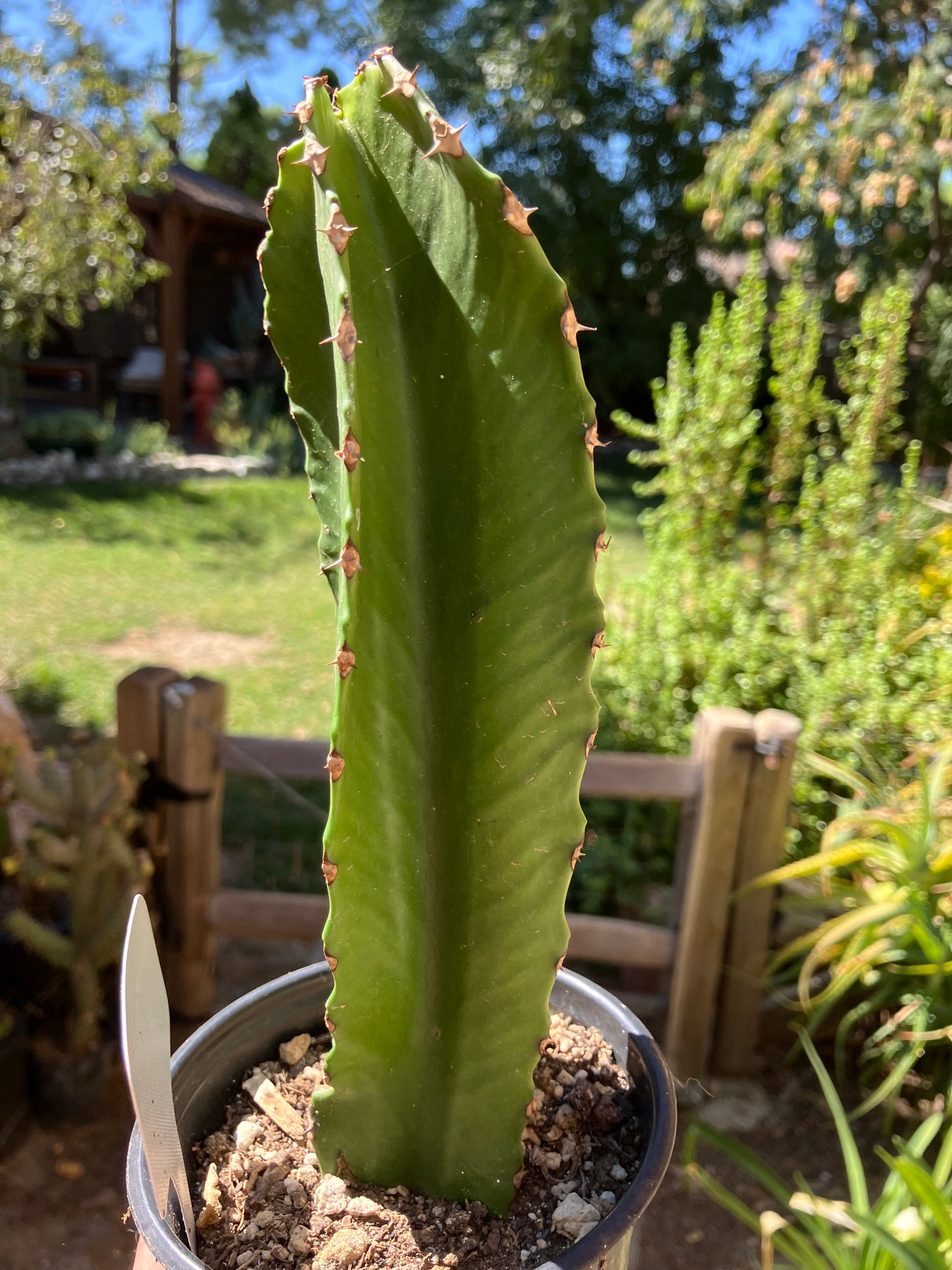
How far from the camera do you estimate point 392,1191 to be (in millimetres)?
807

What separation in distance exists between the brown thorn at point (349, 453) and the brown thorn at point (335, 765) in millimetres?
194

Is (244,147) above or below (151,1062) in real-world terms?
above

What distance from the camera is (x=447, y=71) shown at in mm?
12891

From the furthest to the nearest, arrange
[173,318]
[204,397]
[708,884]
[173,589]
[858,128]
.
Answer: [204,397] < [173,318] < [173,589] < [858,128] < [708,884]

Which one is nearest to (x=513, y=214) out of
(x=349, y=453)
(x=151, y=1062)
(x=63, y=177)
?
(x=349, y=453)

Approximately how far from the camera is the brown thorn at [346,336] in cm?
60

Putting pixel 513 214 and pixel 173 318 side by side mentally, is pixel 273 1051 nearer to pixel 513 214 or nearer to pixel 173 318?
pixel 513 214

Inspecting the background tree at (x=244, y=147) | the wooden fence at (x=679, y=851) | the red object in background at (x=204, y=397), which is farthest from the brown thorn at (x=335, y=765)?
the background tree at (x=244, y=147)

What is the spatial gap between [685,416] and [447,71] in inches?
470

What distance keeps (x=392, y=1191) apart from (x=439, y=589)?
0.51 m

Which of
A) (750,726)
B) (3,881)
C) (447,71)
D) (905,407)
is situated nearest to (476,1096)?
(750,726)

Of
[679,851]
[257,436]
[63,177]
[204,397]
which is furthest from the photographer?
[204,397]

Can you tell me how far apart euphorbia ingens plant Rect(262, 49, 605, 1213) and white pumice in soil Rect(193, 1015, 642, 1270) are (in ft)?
0.13

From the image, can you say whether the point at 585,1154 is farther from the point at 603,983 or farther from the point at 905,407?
the point at 905,407
